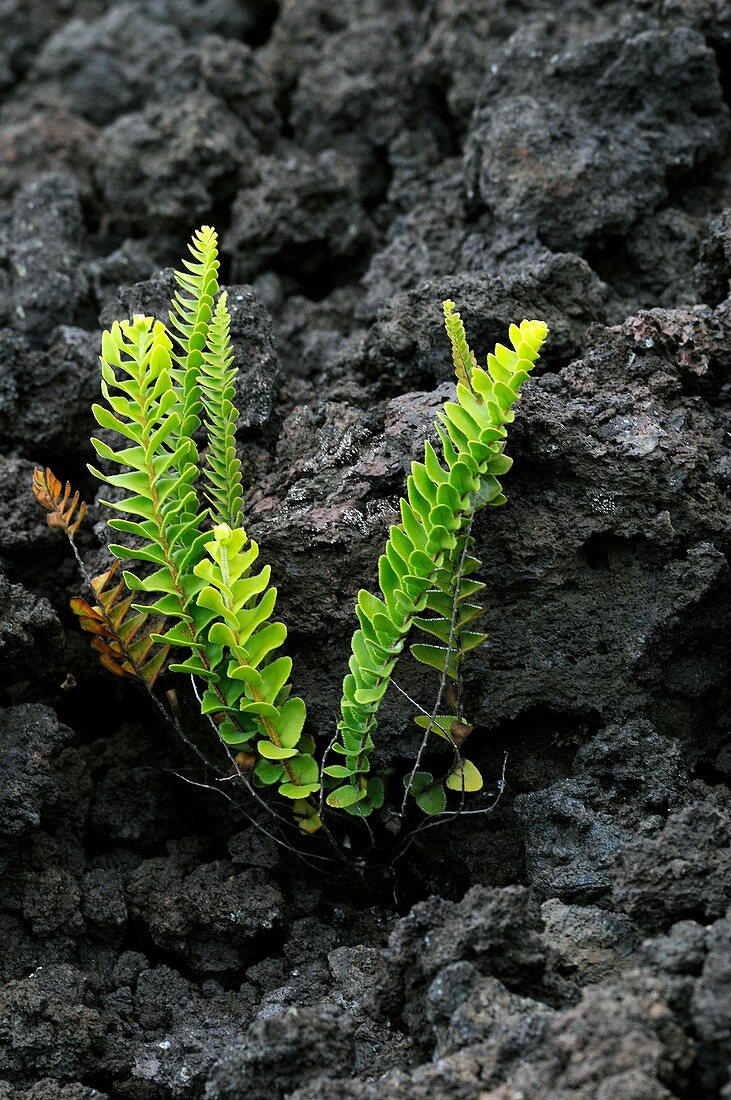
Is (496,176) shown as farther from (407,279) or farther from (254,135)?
(254,135)

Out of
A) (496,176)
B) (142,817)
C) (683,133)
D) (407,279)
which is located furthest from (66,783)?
(683,133)

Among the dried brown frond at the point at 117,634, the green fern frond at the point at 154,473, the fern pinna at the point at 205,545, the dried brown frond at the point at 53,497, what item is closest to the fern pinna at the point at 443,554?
the fern pinna at the point at 205,545

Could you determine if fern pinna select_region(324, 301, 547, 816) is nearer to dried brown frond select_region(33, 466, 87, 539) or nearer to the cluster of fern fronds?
the cluster of fern fronds

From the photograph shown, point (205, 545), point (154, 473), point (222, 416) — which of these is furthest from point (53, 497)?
point (205, 545)

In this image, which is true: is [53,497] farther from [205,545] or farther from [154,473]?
[205,545]

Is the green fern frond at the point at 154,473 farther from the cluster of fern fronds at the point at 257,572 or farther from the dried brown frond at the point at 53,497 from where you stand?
the dried brown frond at the point at 53,497

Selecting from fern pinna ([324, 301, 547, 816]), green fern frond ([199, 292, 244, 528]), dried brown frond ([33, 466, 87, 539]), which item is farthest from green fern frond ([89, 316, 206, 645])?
fern pinna ([324, 301, 547, 816])
